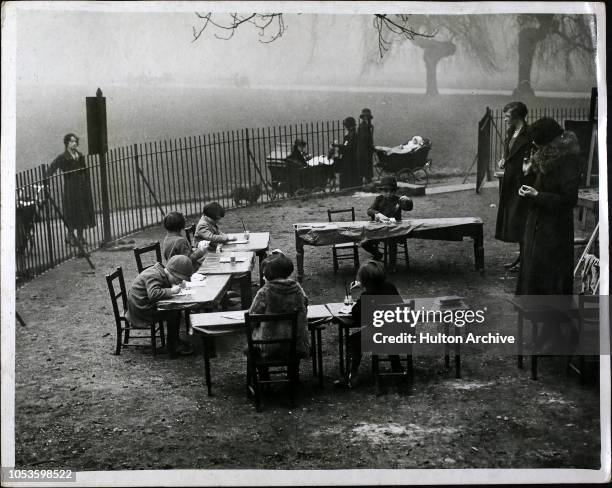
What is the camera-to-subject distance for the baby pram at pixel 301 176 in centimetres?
1199

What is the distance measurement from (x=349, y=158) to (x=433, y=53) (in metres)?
4.84

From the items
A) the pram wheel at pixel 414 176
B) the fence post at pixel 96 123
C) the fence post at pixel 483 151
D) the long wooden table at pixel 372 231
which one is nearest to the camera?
the fence post at pixel 96 123

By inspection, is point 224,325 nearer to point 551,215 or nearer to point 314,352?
point 314,352

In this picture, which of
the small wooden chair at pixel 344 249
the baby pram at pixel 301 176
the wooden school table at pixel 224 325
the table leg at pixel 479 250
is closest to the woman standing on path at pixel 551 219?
the table leg at pixel 479 250

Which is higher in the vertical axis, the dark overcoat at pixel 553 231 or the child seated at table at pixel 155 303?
the dark overcoat at pixel 553 231

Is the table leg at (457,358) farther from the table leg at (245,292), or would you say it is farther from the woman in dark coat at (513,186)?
the table leg at (245,292)

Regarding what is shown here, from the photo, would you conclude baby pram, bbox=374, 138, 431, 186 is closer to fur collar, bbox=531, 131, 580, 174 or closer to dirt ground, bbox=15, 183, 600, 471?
dirt ground, bbox=15, 183, 600, 471

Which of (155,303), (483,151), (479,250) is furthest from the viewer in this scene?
(483,151)

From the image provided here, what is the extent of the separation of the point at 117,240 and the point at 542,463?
6.34m

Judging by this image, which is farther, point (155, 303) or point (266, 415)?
point (155, 303)

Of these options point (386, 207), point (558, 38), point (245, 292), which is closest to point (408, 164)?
point (386, 207)

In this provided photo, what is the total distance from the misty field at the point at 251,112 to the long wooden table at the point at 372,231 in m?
1.11

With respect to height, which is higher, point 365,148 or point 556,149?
point 556,149

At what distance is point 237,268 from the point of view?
8.74m
